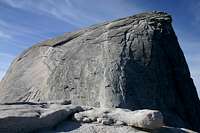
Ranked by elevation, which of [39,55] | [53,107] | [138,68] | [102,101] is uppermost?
[39,55]

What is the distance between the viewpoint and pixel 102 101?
15.5m

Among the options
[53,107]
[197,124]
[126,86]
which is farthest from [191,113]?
[53,107]

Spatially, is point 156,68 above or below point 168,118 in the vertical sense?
above

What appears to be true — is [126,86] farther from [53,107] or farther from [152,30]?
[53,107]

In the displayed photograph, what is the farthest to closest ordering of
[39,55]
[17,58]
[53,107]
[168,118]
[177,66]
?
[17,58]
[39,55]
[177,66]
[168,118]
[53,107]

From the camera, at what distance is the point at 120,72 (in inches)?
634

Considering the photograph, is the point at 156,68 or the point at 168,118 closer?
the point at 168,118

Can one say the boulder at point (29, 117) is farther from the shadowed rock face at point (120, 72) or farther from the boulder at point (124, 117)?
the shadowed rock face at point (120, 72)

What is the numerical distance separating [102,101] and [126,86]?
1.06 m

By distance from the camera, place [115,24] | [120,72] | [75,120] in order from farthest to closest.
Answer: [115,24] < [120,72] < [75,120]

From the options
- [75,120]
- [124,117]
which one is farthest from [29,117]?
[124,117]

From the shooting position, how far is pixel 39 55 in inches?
770

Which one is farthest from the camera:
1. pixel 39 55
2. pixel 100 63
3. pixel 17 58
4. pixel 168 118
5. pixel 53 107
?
pixel 17 58

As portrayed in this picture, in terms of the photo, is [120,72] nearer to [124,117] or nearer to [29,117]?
[124,117]
